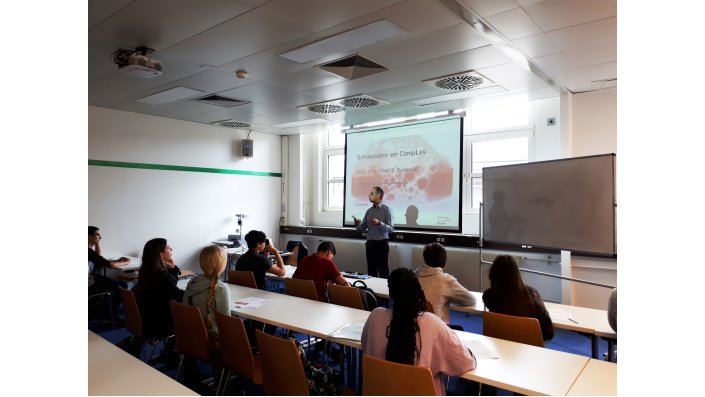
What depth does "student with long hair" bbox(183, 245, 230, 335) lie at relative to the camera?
2.90 meters

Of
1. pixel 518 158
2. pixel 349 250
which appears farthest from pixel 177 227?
pixel 518 158

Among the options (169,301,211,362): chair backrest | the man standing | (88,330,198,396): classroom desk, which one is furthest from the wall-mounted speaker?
(88,330,198,396): classroom desk

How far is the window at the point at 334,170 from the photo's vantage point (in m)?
8.20

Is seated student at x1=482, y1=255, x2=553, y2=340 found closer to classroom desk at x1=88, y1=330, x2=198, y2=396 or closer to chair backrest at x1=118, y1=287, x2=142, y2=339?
classroom desk at x1=88, y1=330, x2=198, y2=396

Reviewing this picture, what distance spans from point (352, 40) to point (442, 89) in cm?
187

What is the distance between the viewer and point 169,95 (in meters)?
5.32

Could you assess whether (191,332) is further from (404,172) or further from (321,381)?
(404,172)

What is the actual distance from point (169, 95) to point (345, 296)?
3.63 metres

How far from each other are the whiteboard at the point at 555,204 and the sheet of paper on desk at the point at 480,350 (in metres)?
1.42

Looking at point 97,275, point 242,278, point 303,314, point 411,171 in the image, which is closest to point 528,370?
point 303,314

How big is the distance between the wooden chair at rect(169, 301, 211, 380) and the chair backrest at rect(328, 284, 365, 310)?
116 cm

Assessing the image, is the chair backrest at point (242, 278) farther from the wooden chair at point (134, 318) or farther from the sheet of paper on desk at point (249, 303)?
the wooden chair at point (134, 318)
